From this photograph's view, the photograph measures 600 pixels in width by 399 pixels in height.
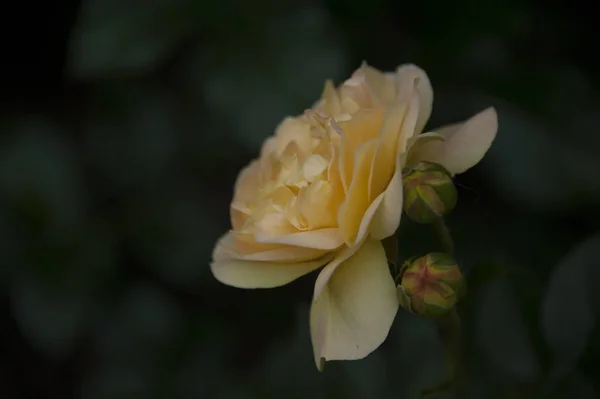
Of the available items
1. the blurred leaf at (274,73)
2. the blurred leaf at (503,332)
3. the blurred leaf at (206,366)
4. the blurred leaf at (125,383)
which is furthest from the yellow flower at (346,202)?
the blurred leaf at (125,383)

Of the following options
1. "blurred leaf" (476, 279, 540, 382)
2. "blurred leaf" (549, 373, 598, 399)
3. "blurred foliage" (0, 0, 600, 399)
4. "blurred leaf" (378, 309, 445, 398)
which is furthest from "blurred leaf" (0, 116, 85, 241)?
"blurred leaf" (549, 373, 598, 399)

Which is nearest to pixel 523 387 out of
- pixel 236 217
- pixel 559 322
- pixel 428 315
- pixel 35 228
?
pixel 559 322

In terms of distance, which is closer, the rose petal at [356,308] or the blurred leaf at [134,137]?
the rose petal at [356,308]

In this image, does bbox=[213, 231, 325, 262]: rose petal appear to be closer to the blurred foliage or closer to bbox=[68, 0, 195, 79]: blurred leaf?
the blurred foliage

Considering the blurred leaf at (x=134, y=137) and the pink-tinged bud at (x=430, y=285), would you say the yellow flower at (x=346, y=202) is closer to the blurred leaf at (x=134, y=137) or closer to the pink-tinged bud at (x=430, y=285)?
the pink-tinged bud at (x=430, y=285)

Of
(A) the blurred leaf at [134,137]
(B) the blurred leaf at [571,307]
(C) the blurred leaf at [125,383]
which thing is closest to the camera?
(B) the blurred leaf at [571,307]

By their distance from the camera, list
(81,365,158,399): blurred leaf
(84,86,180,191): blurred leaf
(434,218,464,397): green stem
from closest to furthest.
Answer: (434,218,464,397): green stem, (81,365,158,399): blurred leaf, (84,86,180,191): blurred leaf

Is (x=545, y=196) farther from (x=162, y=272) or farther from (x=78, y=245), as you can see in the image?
(x=78, y=245)
